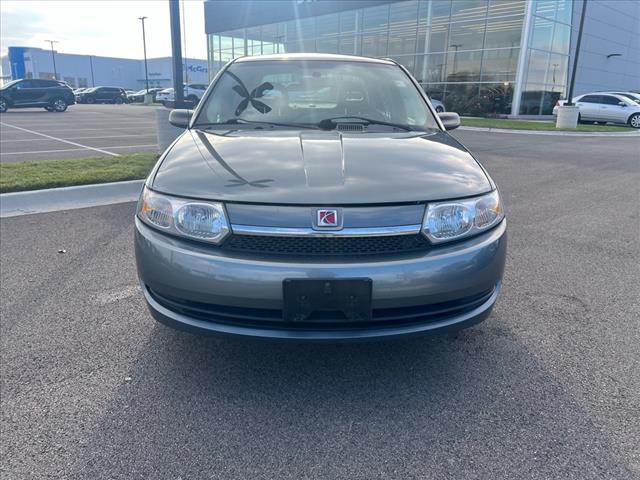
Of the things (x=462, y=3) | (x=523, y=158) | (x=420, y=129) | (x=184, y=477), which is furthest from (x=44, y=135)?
(x=462, y=3)

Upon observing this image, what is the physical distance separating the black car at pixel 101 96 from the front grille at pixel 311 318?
163 ft

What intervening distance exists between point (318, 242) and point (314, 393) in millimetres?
777

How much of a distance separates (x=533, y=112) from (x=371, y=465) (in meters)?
28.0

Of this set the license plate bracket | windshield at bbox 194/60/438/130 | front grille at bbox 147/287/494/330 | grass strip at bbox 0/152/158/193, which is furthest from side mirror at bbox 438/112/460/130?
grass strip at bbox 0/152/158/193

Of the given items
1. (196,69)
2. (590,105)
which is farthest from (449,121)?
(196,69)

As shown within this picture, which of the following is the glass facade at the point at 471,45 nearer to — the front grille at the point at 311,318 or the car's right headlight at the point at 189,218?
the front grille at the point at 311,318

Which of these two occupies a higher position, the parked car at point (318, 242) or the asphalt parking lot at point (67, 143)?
the parked car at point (318, 242)

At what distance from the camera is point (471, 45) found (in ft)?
87.7

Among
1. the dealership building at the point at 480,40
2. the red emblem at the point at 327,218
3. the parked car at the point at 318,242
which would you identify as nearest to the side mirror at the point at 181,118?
the parked car at the point at 318,242

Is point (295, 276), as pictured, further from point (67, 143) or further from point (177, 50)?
point (67, 143)

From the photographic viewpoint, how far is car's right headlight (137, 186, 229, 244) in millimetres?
2205

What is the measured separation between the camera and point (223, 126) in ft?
10.9

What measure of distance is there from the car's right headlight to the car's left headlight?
922 millimetres

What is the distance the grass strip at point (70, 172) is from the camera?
610 centimetres
